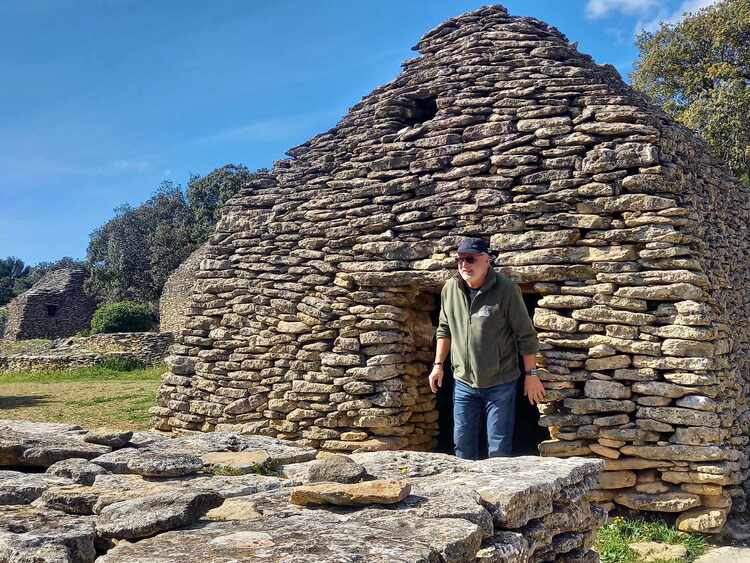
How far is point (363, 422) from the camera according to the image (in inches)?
241

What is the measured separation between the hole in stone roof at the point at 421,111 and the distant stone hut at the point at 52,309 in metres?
26.4

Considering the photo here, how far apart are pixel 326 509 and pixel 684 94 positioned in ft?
59.4

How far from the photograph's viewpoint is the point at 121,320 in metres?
23.4

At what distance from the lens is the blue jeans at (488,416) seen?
4555 millimetres

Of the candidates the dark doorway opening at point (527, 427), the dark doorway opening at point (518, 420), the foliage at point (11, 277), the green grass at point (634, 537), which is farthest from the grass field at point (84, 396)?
the foliage at point (11, 277)

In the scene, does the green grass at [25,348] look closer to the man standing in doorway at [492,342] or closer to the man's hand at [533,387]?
the man standing in doorway at [492,342]

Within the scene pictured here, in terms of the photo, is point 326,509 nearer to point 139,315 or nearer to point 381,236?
point 381,236

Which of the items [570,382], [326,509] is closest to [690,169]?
[570,382]

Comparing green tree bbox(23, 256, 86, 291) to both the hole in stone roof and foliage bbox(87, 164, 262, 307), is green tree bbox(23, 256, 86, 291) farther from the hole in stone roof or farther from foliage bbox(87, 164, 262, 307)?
the hole in stone roof

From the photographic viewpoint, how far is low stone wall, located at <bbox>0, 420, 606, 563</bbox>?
2.00 m

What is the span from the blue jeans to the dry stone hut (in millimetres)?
940

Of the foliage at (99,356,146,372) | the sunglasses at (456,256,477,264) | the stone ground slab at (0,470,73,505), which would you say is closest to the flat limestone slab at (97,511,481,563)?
the stone ground slab at (0,470,73,505)

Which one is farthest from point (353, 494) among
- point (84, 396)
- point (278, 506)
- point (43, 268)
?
point (43, 268)

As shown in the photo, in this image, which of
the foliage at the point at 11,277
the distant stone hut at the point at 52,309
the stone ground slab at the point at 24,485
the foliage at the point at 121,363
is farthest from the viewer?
the foliage at the point at 11,277
